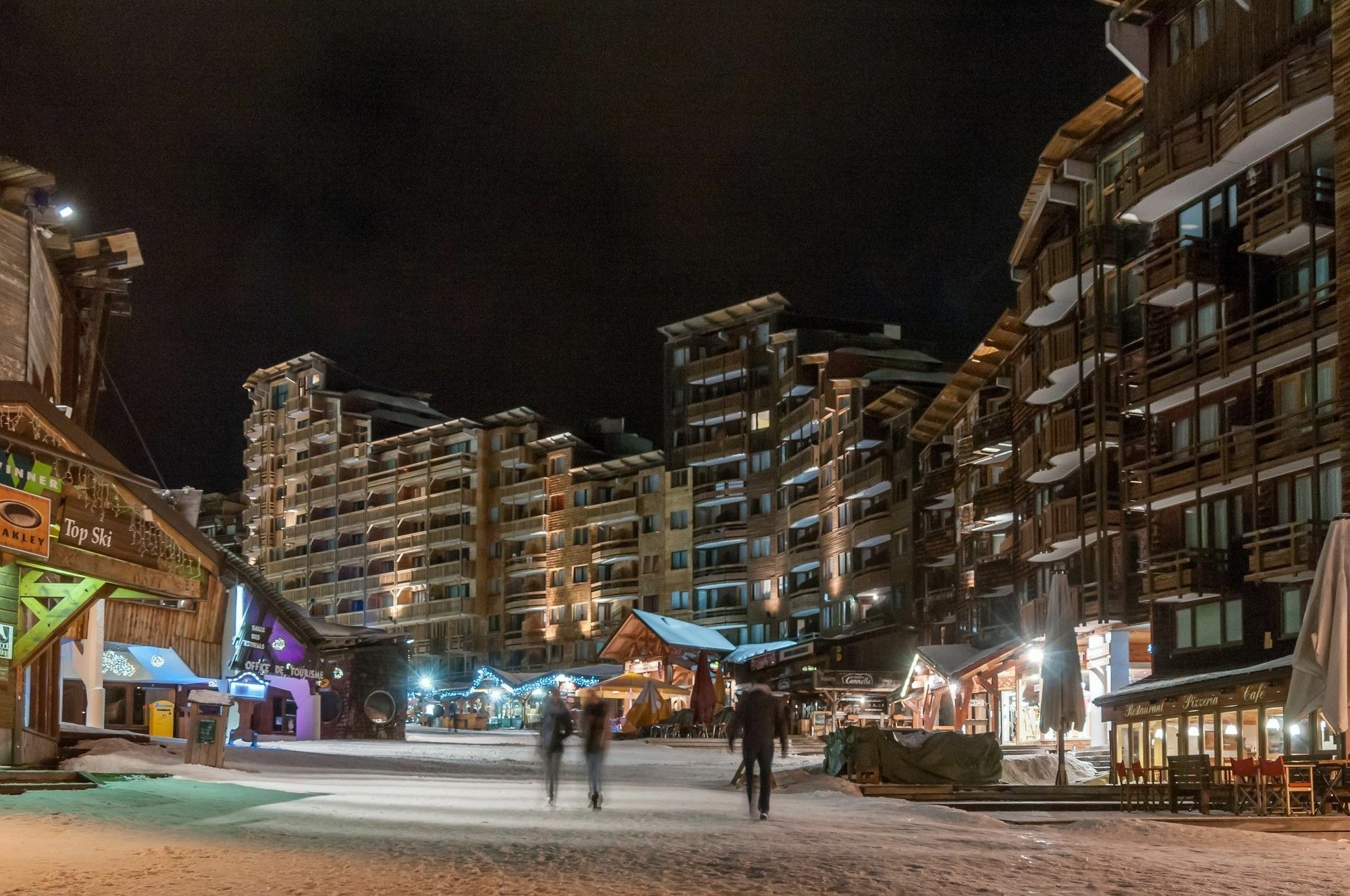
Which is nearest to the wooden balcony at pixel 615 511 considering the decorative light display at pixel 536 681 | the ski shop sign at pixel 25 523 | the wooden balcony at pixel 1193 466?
the decorative light display at pixel 536 681

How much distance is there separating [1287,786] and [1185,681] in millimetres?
13835

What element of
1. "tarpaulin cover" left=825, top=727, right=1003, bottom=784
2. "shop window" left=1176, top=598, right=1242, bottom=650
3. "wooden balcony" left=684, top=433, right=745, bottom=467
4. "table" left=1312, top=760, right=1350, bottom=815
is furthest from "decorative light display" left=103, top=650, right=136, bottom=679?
"wooden balcony" left=684, top=433, right=745, bottom=467

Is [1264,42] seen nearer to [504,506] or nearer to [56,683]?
[56,683]

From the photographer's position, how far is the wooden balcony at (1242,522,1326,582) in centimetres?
3042

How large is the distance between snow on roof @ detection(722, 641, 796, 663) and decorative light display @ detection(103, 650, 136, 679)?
38.9 meters

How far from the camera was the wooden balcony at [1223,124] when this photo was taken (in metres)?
30.8

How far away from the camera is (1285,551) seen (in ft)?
102

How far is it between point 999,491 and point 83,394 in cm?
3177

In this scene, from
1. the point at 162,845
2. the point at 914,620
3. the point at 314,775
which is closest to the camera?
the point at 162,845

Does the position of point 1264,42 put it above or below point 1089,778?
above

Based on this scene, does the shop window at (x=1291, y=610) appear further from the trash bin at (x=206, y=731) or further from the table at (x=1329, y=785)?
the trash bin at (x=206, y=731)

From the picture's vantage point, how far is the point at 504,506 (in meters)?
110

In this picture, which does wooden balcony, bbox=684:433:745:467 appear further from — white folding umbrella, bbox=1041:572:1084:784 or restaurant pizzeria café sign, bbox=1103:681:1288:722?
white folding umbrella, bbox=1041:572:1084:784

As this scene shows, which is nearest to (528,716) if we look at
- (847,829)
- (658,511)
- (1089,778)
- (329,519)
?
(658,511)
